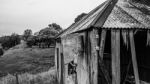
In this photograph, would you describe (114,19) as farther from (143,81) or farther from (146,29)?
(143,81)

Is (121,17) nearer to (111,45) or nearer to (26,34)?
(111,45)

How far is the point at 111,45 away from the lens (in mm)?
6348

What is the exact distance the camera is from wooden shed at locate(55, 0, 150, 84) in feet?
20.6

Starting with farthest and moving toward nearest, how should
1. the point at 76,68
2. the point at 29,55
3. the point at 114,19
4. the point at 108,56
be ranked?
the point at 29,55 < the point at 108,56 < the point at 76,68 < the point at 114,19

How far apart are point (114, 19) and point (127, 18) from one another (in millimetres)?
560

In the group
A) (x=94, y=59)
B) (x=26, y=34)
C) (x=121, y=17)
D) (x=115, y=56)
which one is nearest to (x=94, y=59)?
(x=94, y=59)

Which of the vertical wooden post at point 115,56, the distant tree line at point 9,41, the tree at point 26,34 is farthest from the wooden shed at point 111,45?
the distant tree line at point 9,41

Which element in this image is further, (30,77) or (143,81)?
(30,77)

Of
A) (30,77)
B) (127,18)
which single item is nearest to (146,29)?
(127,18)

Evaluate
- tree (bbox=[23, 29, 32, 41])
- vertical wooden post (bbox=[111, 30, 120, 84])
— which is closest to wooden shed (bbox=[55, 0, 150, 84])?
vertical wooden post (bbox=[111, 30, 120, 84])

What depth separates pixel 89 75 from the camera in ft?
21.7

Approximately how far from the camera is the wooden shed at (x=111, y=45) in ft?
20.6

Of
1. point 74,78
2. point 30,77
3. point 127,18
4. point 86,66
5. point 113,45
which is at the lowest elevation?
point 30,77

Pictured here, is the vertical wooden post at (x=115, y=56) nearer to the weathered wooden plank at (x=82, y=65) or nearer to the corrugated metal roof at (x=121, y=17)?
the corrugated metal roof at (x=121, y=17)
